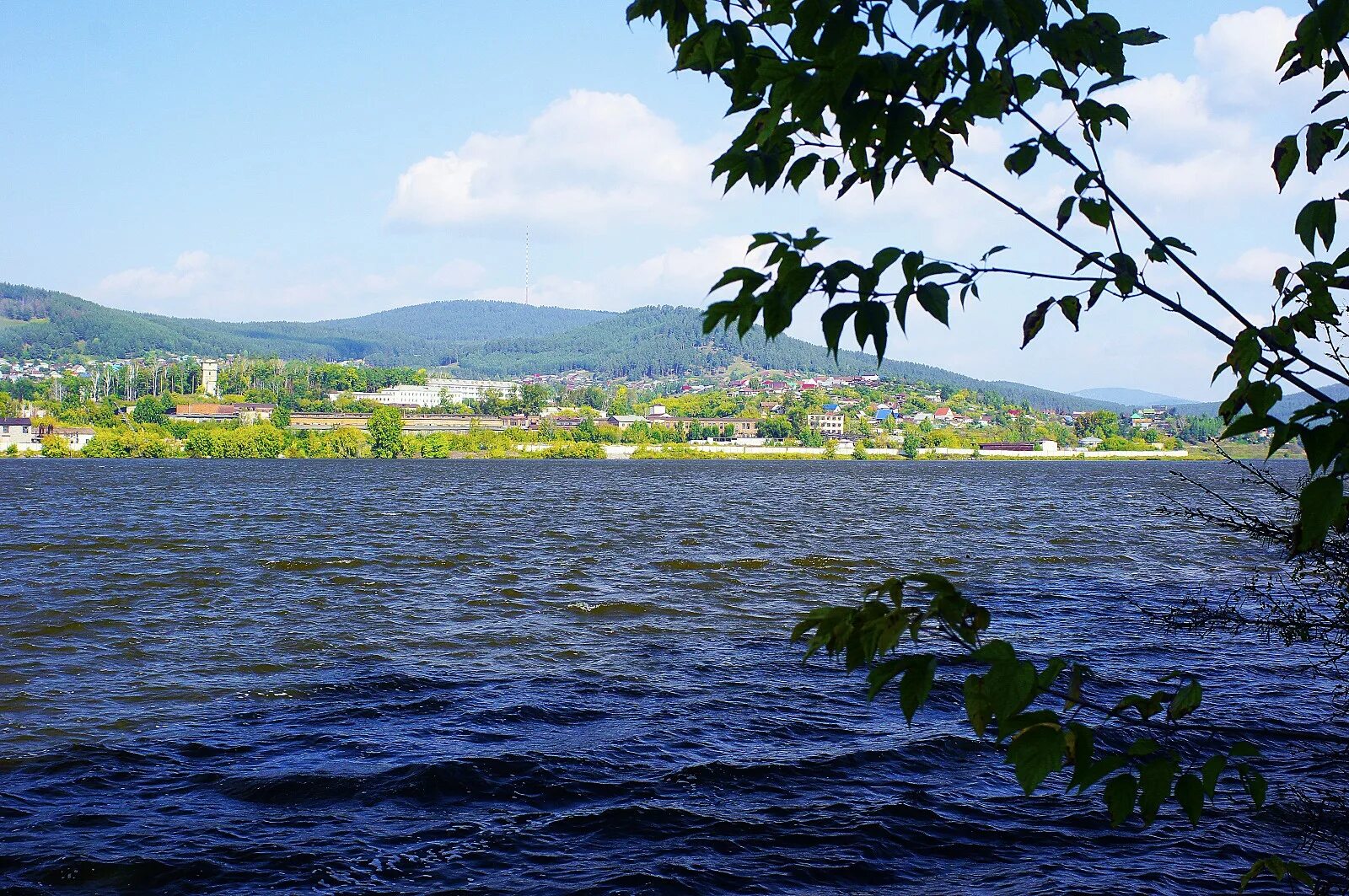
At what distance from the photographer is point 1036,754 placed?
2396 millimetres

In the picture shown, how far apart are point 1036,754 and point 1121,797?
355mm

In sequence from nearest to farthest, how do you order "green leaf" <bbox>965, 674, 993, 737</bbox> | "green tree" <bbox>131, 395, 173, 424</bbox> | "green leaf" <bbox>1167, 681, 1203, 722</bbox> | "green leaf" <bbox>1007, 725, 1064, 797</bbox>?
"green leaf" <bbox>1007, 725, 1064, 797</bbox> → "green leaf" <bbox>965, 674, 993, 737</bbox> → "green leaf" <bbox>1167, 681, 1203, 722</bbox> → "green tree" <bbox>131, 395, 173, 424</bbox>

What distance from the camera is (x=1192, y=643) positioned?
17062mm

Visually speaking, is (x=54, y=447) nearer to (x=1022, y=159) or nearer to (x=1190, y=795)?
(x=1022, y=159)

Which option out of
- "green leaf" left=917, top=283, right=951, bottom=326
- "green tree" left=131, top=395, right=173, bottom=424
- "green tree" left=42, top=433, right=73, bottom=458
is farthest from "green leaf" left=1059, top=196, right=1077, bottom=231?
"green tree" left=131, top=395, right=173, bottom=424

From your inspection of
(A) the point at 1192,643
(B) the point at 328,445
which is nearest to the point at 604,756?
(A) the point at 1192,643

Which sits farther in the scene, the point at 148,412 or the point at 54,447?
the point at 148,412

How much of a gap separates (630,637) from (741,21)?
1537 cm

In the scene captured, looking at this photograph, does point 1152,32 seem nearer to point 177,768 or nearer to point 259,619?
point 177,768

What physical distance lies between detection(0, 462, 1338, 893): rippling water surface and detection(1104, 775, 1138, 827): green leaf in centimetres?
574

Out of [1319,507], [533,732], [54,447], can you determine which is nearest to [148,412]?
[54,447]

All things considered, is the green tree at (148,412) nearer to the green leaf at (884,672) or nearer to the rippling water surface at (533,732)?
the rippling water surface at (533,732)

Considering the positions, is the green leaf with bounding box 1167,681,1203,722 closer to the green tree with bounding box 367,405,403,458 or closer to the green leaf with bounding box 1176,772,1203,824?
the green leaf with bounding box 1176,772,1203,824

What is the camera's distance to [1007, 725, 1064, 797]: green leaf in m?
2.34
